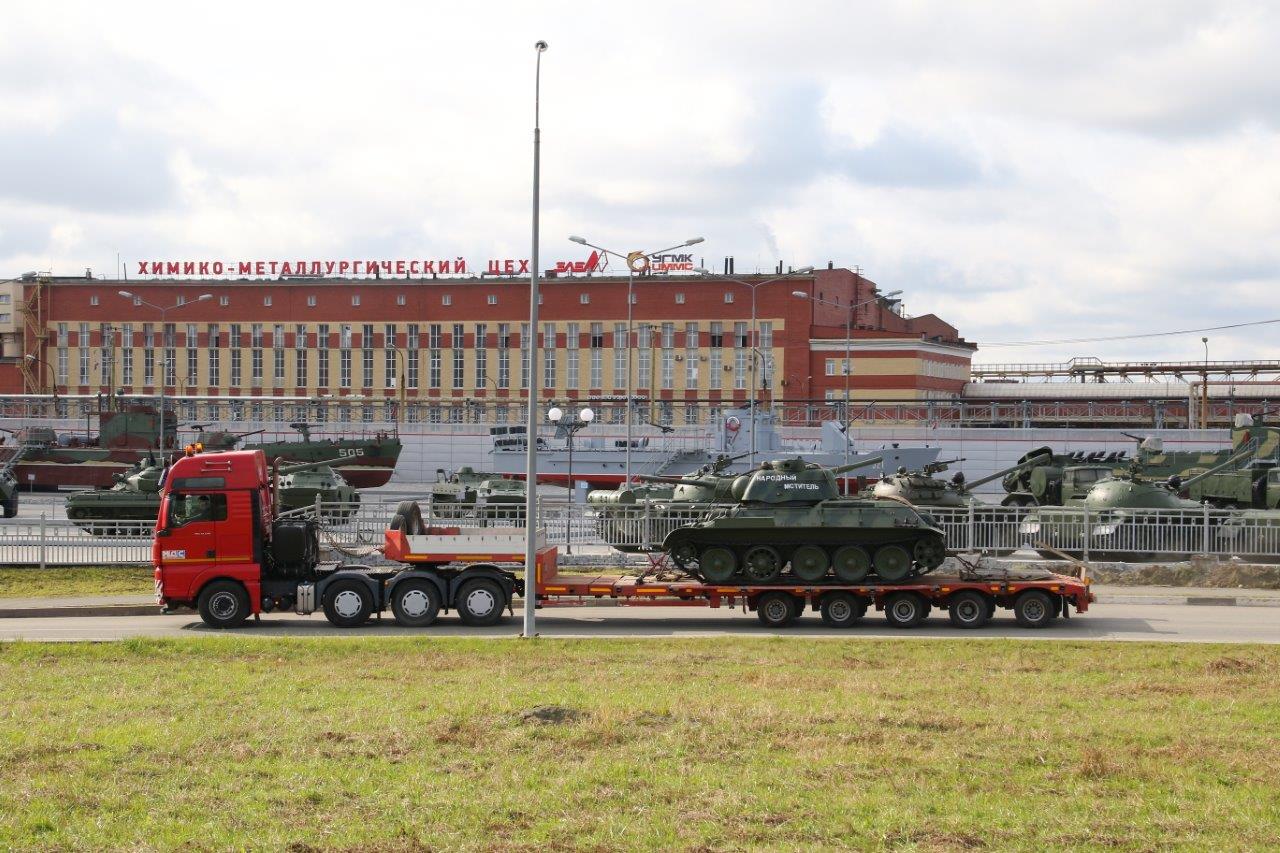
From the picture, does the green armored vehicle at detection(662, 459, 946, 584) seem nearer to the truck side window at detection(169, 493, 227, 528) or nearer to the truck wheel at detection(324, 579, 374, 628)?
the truck wheel at detection(324, 579, 374, 628)

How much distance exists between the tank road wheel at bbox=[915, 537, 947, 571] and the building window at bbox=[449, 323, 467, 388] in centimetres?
5838

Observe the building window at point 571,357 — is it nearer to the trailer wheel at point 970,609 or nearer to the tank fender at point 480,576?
the tank fender at point 480,576

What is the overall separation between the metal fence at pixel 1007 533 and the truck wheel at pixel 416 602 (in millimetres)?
6991

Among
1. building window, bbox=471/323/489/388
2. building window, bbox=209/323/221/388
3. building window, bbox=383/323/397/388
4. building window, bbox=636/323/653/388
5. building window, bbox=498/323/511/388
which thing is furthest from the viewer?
building window, bbox=209/323/221/388

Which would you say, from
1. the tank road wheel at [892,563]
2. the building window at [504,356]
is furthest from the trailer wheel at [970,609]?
the building window at [504,356]

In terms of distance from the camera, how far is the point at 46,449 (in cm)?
5947

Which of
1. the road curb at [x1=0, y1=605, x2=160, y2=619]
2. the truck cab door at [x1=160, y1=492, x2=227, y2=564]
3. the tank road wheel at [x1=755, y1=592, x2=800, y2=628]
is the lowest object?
the road curb at [x1=0, y1=605, x2=160, y2=619]

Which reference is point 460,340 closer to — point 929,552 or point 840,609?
point 929,552

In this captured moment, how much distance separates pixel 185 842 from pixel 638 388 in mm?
70157

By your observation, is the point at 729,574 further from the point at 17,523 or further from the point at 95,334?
the point at 95,334

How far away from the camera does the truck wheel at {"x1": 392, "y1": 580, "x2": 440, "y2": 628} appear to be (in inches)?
866

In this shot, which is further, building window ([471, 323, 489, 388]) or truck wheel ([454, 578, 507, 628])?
building window ([471, 323, 489, 388])

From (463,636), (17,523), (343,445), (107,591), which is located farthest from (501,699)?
(343,445)

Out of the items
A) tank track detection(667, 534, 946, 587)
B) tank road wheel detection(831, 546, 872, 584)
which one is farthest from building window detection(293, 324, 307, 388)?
tank road wheel detection(831, 546, 872, 584)
